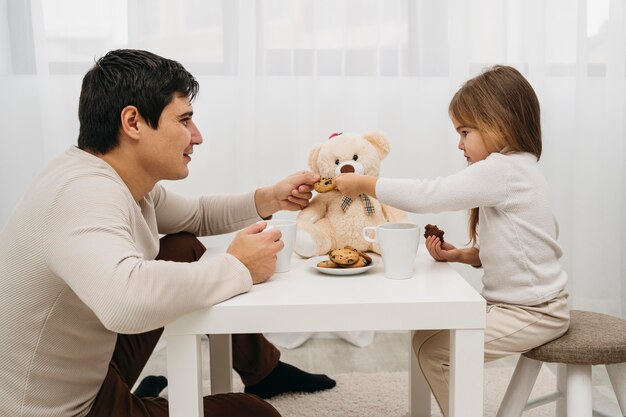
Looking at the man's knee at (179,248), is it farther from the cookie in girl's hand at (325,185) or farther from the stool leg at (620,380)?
the stool leg at (620,380)

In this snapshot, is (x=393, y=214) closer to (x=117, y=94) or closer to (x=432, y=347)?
(x=432, y=347)

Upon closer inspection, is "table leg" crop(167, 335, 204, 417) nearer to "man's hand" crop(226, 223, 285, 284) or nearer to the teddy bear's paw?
"man's hand" crop(226, 223, 285, 284)

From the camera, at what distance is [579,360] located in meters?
1.01

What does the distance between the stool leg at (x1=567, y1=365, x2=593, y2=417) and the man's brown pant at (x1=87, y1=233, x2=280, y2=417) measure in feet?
1.71

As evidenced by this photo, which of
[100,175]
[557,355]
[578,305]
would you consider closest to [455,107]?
[557,355]

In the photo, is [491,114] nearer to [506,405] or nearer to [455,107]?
[455,107]

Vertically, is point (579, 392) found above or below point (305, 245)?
below

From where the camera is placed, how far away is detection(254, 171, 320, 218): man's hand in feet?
4.16

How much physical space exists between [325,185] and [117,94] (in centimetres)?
44

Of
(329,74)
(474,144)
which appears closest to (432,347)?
(474,144)

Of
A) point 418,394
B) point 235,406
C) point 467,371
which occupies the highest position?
point 467,371

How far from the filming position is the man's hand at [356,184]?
1143 mm

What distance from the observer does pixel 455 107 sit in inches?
47.9

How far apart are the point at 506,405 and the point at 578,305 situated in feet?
3.83
